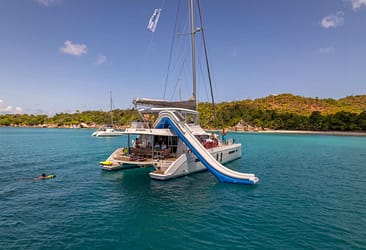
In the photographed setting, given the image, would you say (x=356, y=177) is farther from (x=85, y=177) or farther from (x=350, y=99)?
(x=350, y=99)

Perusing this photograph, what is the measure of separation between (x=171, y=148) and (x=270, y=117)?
110918 millimetres

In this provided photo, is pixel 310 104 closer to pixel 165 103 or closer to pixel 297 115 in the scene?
pixel 297 115

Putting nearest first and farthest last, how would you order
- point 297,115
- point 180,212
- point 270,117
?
point 180,212
point 297,115
point 270,117

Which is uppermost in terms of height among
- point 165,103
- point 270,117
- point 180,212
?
point 270,117

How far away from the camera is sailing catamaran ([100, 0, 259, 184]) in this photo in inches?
752

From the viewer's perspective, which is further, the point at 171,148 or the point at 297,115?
the point at 297,115

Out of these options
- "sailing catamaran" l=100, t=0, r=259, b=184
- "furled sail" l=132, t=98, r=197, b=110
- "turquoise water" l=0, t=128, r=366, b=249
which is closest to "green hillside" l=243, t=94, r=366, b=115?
"furled sail" l=132, t=98, r=197, b=110

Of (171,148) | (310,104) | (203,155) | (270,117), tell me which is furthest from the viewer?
(310,104)

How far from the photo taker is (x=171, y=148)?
2277cm

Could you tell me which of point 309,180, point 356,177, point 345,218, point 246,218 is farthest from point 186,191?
point 356,177

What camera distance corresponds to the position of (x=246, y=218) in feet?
38.9

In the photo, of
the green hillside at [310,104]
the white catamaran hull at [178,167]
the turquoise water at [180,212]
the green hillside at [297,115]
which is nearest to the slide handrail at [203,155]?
the turquoise water at [180,212]

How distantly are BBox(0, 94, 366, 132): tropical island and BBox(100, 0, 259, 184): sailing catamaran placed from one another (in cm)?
4276

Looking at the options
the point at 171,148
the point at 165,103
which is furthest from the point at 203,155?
the point at 165,103
